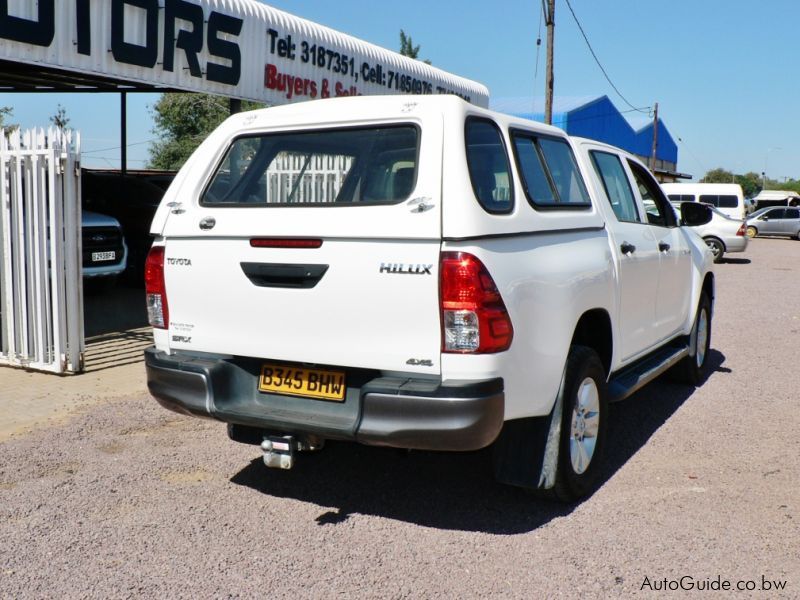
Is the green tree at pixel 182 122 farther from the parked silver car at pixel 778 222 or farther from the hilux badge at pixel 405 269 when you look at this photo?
the hilux badge at pixel 405 269

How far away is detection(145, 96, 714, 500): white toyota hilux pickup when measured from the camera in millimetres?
3445

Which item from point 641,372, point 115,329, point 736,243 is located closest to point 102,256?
point 115,329

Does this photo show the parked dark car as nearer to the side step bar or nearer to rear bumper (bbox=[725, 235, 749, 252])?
the side step bar

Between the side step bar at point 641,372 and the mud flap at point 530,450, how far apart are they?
2.89ft

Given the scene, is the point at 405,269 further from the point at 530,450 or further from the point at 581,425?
the point at 581,425

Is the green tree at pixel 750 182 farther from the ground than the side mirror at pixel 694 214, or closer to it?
farther from the ground

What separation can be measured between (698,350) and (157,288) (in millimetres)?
4876

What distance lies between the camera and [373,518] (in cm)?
413

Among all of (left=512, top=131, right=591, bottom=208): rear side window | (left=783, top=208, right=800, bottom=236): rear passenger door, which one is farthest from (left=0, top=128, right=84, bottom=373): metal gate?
(left=783, top=208, right=800, bottom=236): rear passenger door

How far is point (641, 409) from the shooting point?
20.6ft

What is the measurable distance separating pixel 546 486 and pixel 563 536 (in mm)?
Result: 242

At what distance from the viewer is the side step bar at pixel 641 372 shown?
4801 millimetres

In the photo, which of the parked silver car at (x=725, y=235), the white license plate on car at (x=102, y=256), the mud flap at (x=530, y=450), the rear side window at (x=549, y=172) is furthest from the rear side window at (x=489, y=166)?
the parked silver car at (x=725, y=235)

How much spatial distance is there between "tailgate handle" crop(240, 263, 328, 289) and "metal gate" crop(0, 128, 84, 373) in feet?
12.6
